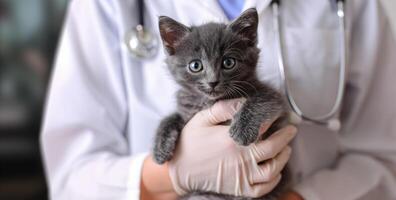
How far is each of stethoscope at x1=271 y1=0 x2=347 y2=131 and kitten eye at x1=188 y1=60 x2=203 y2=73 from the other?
7.7 inches

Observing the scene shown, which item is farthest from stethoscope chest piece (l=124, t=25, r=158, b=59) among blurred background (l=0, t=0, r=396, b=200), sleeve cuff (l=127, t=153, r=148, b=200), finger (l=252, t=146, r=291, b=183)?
blurred background (l=0, t=0, r=396, b=200)

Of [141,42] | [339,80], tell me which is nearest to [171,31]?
[141,42]

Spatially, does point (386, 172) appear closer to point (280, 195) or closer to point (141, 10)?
point (280, 195)

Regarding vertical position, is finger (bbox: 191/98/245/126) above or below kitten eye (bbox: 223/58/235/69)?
below

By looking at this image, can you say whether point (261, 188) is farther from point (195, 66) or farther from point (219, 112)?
point (195, 66)

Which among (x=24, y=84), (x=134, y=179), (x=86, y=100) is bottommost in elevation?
(x=24, y=84)

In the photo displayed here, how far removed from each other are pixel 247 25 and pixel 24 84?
4.39 feet

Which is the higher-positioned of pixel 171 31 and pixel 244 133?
pixel 171 31

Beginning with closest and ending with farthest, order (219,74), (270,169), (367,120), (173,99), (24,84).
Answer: (219,74), (270,169), (173,99), (367,120), (24,84)

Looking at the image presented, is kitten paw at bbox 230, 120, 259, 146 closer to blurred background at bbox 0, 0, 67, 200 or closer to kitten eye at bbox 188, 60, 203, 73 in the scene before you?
kitten eye at bbox 188, 60, 203, 73

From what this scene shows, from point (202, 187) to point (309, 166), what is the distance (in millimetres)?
281

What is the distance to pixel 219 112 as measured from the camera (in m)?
0.85

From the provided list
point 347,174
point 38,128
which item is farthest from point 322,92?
point 38,128

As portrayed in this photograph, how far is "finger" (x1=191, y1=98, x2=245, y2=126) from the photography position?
850 mm
